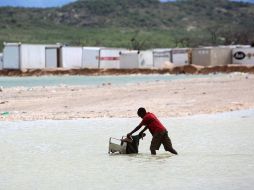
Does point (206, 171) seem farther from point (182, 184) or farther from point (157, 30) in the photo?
point (157, 30)

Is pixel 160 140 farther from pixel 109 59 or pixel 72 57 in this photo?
pixel 109 59

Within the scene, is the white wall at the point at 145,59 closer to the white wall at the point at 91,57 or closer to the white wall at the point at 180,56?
the white wall at the point at 180,56

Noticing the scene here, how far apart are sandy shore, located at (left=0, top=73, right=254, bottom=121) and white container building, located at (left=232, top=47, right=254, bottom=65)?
2828 cm

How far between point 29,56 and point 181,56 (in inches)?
575

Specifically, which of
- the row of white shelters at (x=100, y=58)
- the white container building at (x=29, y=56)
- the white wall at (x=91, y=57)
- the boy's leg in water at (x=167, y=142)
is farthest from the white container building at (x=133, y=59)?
the boy's leg in water at (x=167, y=142)

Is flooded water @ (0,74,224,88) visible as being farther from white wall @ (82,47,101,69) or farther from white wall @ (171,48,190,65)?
white wall @ (82,47,101,69)

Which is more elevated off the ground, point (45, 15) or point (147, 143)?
point (45, 15)

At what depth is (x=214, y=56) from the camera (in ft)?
206

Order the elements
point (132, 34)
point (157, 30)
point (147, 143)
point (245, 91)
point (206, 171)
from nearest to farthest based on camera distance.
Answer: point (206, 171) → point (147, 143) → point (245, 91) → point (132, 34) → point (157, 30)

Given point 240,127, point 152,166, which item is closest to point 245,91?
point 240,127

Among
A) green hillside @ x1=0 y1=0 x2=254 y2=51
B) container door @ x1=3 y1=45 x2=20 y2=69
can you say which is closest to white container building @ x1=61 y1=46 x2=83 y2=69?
container door @ x1=3 y1=45 x2=20 y2=69

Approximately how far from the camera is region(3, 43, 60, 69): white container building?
196 feet

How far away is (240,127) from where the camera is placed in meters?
18.6

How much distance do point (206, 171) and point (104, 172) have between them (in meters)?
1.82
